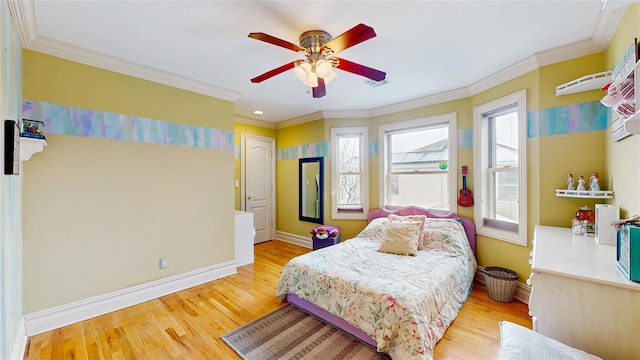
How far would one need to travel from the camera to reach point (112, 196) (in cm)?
262

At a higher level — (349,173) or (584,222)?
(349,173)

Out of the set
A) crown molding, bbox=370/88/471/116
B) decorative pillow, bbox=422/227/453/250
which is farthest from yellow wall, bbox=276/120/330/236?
decorative pillow, bbox=422/227/453/250

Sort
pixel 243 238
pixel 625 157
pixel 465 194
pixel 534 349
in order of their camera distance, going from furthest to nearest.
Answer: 1. pixel 243 238
2. pixel 465 194
3. pixel 625 157
4. pixel 534 349

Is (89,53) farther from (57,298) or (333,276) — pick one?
(333,276)

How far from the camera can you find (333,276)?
7.55 ft

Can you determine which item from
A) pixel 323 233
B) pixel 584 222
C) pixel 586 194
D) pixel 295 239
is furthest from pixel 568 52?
pixel 295 239

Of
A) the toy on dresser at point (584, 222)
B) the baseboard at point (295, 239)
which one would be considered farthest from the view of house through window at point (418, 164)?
the baseboard at point (295, 239)

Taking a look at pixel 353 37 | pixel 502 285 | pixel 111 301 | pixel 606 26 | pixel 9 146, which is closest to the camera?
pixel 9 146

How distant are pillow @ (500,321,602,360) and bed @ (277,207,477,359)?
0.60 metres

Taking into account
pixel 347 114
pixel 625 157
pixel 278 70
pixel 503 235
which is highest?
pixel 347 114

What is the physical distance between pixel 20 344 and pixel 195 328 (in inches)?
47.2

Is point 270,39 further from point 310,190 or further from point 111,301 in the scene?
point 310,190

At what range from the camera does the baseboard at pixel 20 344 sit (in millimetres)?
1780

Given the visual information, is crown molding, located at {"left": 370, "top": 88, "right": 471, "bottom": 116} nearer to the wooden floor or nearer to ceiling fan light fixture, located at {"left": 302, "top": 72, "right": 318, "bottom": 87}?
ceiling fan light fixture, located at {"left": 302, "top": 72, "right": 318, "bottom": 87}
